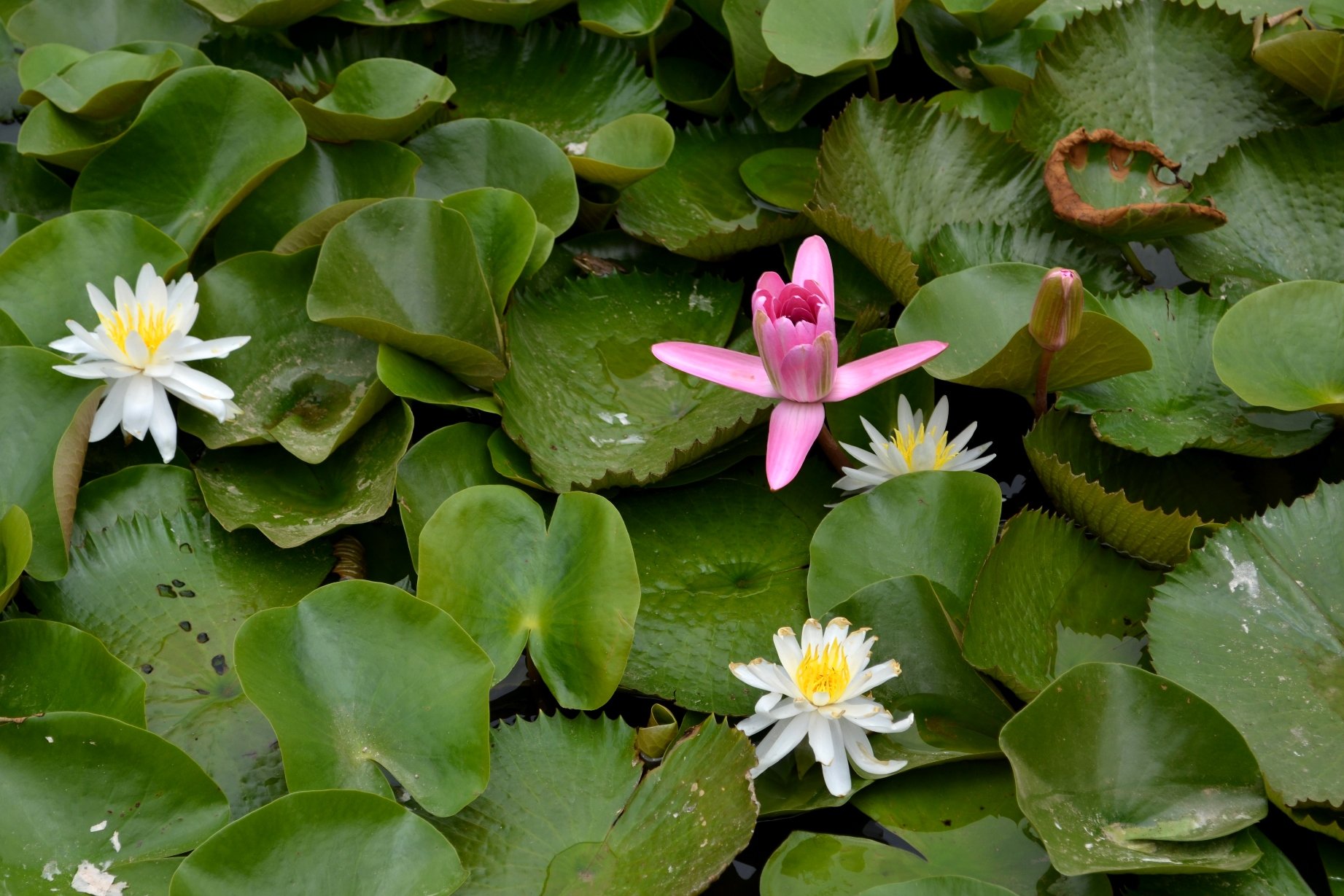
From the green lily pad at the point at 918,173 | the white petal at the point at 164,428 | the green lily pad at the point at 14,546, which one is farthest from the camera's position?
the green lily pad at the point at 918,173

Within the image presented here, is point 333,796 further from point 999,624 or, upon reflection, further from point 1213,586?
point 1213,586

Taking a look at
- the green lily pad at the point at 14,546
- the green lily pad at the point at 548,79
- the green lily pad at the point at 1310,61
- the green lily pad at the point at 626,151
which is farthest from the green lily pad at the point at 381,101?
the green lily pad at the point at 1310,61

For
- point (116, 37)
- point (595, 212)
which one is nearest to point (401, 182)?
point (595, 212)

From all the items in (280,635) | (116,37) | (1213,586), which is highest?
(116,37)

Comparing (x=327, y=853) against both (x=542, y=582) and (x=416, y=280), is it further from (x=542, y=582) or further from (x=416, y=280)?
(x=416, y=280)

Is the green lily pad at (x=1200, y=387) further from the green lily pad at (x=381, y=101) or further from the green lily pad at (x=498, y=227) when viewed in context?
the green lily pad at (x=381, y=101)

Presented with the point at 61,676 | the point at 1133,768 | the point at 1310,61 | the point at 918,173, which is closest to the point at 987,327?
the point at 918,173
